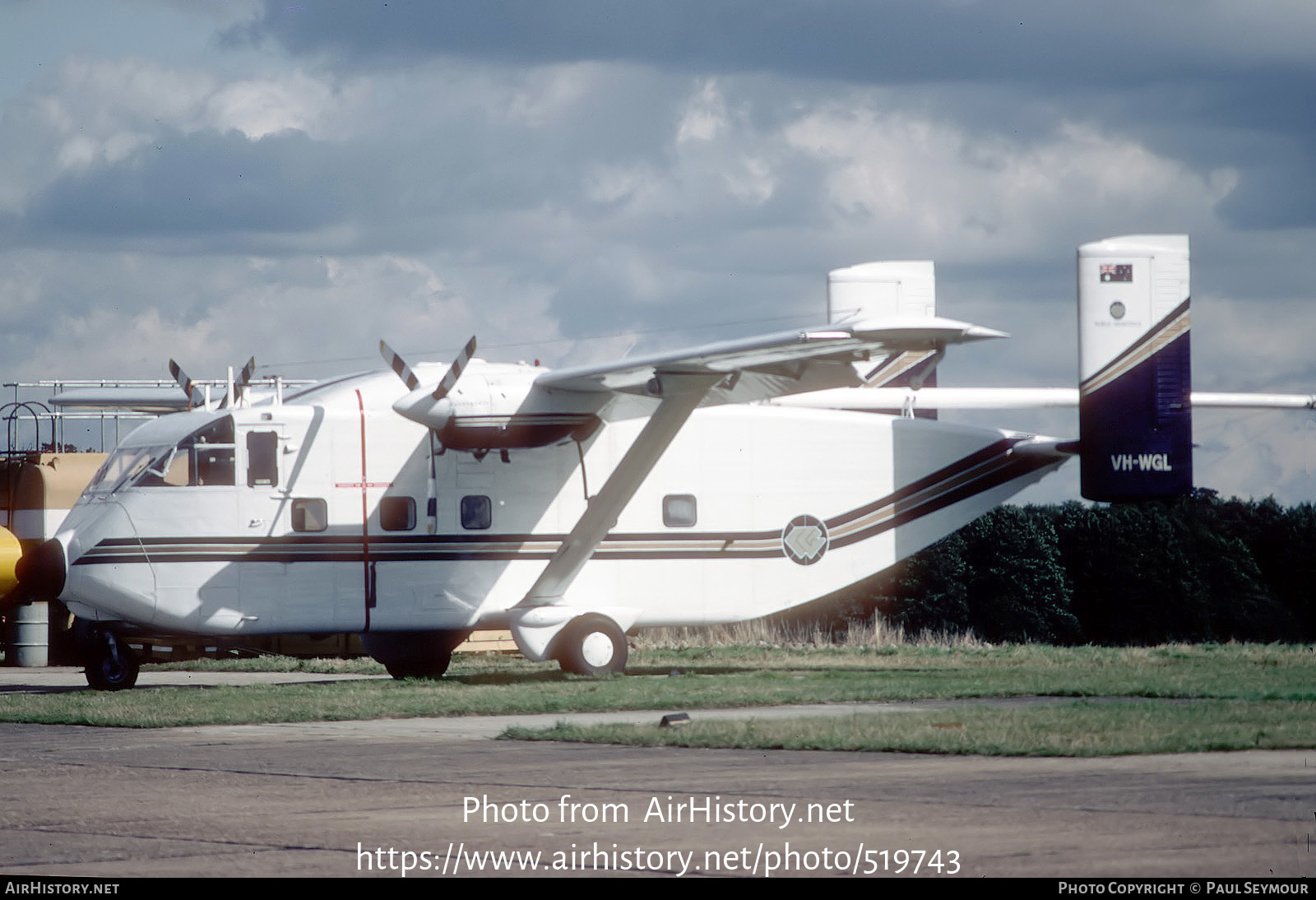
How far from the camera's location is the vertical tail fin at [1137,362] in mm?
21047

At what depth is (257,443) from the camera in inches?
768

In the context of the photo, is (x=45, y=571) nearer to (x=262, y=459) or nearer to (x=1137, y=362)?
(x=262, y=459)

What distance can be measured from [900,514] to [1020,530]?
20.7 m

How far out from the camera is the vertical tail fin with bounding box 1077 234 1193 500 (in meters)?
21.0

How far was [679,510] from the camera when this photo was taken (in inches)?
841

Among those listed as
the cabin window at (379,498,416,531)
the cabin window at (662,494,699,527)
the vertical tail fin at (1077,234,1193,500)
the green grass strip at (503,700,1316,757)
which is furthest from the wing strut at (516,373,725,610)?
the green grass strip at (503,700,1316,757)

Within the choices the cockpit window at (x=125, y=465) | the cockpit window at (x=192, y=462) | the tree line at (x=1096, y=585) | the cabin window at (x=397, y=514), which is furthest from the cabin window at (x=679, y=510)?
the tree line at (x=1096, y=585)

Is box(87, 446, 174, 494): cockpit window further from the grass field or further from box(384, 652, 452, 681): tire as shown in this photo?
box(384, 652, 452, 681): tire

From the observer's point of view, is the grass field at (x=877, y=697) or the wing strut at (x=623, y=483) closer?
the grass field at (x=877, y=697)

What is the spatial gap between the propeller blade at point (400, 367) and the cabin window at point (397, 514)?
1.48 m

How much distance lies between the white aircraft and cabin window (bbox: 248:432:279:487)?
0.03 metres

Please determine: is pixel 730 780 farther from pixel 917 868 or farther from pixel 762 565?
pixel 762 565

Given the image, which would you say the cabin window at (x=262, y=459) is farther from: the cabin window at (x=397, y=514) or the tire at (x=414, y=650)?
the tire at (x=414, y=650)

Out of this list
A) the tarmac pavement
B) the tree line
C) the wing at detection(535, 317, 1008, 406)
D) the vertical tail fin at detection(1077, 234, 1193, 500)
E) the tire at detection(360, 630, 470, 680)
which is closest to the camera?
the tarmac pavement
